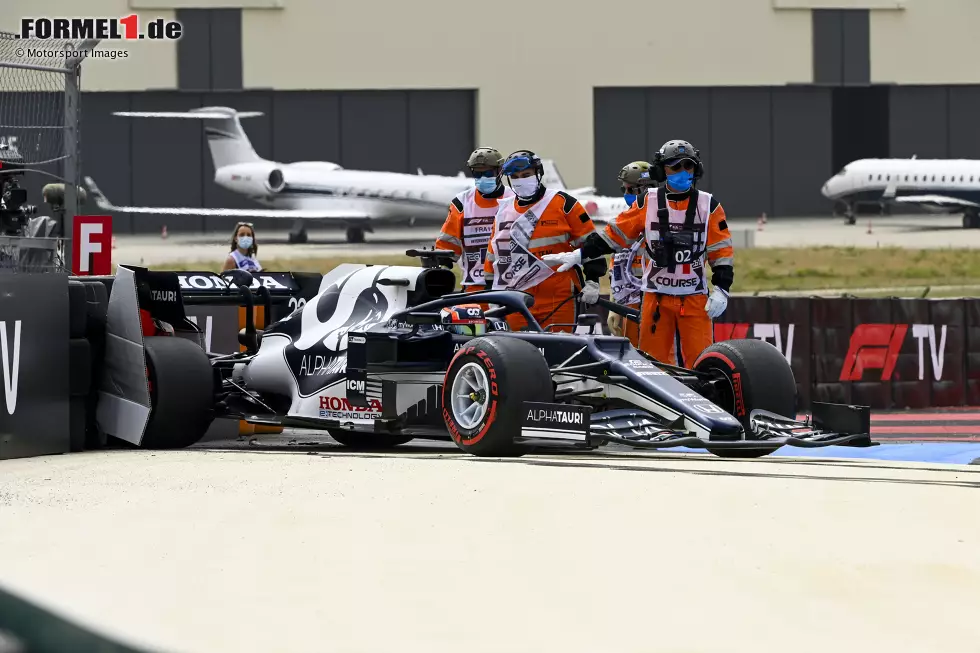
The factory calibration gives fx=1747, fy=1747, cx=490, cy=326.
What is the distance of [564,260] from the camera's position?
10914 mm

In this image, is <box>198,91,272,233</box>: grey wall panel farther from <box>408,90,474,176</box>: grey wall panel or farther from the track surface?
the track surface

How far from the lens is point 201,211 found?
53688mm

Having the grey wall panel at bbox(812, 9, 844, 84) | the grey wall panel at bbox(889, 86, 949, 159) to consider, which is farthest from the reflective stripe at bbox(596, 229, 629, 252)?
the grey wall panel at bbox(889, 86, 949, 159)

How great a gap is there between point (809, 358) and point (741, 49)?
4793cm

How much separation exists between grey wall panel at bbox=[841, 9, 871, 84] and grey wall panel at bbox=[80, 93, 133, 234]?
25029mm

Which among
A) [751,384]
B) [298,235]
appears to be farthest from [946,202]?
[751,384]

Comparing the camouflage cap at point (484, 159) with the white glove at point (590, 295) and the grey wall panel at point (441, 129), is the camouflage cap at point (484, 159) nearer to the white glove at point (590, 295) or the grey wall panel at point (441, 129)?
the white glove at point (590, 295)

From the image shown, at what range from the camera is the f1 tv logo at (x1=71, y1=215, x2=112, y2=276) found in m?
12.5

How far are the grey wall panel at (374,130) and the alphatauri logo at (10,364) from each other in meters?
52.4

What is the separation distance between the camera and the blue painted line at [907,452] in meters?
10.5

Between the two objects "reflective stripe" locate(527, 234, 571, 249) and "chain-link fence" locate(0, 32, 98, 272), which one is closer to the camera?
"reflective stripe" locate(527, 234, 571, 249)

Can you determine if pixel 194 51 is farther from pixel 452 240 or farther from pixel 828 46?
pixel 452 240

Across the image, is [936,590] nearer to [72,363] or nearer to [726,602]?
[726,602]

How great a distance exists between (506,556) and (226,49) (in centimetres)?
5402
